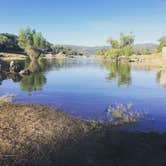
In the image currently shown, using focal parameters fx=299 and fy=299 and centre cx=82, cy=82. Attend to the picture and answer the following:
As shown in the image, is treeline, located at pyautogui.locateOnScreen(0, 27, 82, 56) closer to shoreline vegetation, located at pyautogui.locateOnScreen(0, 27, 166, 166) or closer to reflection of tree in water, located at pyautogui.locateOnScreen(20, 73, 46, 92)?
reflection of tree in water, located at pyautogui.locateOnScreen(20, 73, 46, 92)

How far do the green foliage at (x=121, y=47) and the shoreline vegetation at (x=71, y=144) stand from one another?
143848mm

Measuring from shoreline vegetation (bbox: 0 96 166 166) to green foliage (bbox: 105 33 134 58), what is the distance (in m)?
144

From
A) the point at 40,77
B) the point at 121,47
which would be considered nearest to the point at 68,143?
the point at 40,77

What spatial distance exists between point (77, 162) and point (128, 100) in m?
18.0

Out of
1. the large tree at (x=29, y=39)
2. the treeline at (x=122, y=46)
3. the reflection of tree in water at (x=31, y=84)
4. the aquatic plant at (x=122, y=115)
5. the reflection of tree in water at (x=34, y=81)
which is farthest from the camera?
the large tree at (x=29, y=39)

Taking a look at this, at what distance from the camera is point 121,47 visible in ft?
546

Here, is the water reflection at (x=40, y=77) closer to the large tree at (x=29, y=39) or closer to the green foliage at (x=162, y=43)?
the large tree at (x=29, y=39)

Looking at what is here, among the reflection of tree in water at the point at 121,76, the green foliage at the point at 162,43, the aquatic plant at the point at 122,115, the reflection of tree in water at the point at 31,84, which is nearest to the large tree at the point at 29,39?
the green foliage at the point at 162,43

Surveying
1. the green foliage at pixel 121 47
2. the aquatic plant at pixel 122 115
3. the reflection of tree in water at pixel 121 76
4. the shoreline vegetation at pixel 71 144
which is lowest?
the reflection of tree in water at pixel 121 76

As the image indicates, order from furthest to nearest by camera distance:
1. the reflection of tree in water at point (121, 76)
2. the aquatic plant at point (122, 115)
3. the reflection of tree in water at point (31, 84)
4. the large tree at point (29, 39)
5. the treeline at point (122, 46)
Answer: the large tree at point (29, 39) < the treeline at point (122, 46) < the reflection of tree in water at point (121, 76) < the reflection of tree in water at point (31, 84) < the aquatic plant at point (122, 115)

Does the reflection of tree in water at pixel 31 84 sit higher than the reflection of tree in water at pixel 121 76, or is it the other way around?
the reflection of tree in water at pixel 31 84

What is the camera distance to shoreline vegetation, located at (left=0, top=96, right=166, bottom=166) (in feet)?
39.0

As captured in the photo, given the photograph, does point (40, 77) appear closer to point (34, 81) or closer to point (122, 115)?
point (34, 81)

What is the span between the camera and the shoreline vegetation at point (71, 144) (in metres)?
11.9
